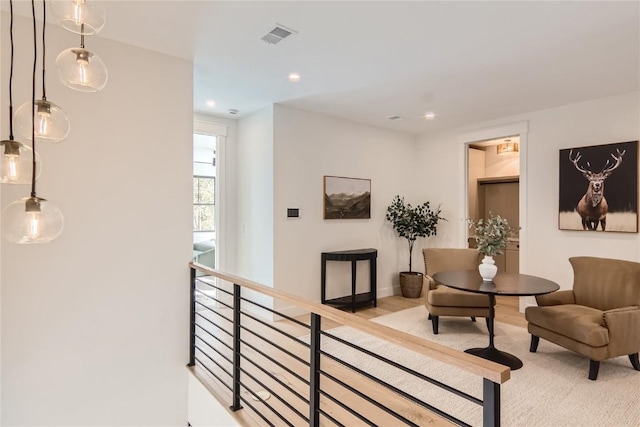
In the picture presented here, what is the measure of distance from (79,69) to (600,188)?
496 cm

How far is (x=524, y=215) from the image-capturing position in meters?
4.70

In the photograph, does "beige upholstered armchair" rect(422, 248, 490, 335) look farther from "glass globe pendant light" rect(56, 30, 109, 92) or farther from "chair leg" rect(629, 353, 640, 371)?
"glass globe pendant light" rect(56, 30, 109, 92)

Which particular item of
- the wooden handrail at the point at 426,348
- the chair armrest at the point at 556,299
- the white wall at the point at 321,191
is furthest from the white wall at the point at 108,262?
the chair armrest at the point at 556,299

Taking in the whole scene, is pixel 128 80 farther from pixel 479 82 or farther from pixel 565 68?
pixel 565 68

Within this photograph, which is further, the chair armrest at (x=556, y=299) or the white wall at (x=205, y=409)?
the chair armrest at (x=556, y=299)

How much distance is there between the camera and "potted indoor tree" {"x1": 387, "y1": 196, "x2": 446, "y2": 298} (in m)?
5.42

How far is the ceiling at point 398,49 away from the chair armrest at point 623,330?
6.97 feet

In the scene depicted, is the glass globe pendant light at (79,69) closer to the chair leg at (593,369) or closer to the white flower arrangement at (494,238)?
the white flower arrangement at (494,238)

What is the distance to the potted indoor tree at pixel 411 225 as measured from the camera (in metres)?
5.42

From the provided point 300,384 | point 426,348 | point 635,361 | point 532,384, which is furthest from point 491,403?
point 635,361

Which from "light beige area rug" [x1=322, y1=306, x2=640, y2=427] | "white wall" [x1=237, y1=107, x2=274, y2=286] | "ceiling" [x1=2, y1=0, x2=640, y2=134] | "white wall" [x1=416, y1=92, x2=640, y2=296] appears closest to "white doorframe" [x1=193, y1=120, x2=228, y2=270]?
"white wall" [x1=237, y1=107, x2=274, y2=286]

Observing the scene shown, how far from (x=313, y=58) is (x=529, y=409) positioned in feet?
10.3

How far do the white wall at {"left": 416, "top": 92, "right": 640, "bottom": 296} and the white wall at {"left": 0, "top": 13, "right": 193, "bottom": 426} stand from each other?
4.24 metres

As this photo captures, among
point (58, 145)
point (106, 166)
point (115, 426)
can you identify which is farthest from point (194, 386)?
point (58, 145)
